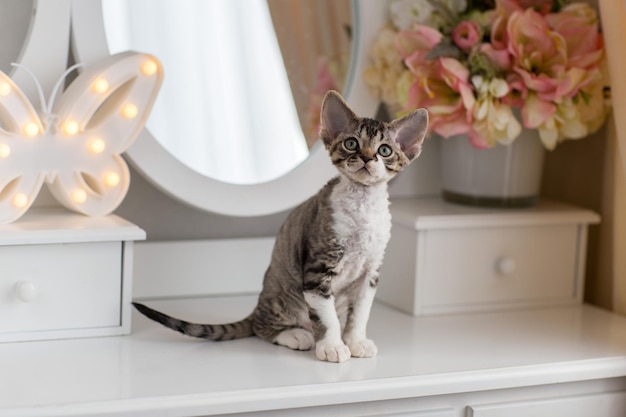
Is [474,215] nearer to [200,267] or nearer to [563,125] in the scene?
[563,125]

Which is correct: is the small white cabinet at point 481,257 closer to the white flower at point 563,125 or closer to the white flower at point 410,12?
the white flower at point 563,125

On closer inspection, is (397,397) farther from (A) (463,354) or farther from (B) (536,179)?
(B) (536,179)

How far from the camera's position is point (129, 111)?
1.30 meters

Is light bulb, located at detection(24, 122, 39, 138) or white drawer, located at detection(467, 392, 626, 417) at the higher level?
light bulb, located at detection(24, 122, 39, 138)

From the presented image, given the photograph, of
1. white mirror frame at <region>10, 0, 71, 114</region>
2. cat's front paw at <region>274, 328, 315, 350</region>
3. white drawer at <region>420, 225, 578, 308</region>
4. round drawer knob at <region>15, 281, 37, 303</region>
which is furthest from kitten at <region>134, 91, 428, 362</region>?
white mirror frame at <region>10, 0, 71, 114</region>

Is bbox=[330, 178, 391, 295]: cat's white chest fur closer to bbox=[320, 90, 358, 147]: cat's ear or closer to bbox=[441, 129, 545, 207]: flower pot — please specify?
bbox=[320, 90, 358, 147]: cat's ear

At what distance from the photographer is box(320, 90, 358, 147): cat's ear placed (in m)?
1.13

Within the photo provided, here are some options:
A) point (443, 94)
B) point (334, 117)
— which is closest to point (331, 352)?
point (334, 117)

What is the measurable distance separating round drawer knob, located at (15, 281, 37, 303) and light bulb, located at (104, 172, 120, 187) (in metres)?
0.19

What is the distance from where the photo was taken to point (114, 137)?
1.30 metres

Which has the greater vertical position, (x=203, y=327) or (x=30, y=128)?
(x=30, y=128)

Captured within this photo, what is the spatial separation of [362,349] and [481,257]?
0.37 m

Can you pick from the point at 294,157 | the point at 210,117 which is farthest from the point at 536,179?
the point at 210,117

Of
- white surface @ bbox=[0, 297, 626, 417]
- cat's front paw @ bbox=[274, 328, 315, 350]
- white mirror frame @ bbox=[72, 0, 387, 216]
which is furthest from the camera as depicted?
white mirror frame @ bbox=[72, 0, 387, 216]
